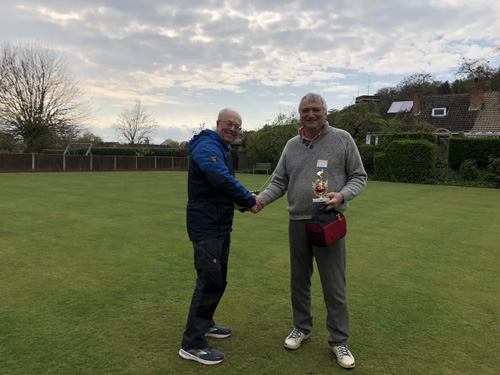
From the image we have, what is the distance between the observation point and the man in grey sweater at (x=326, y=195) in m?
3.02

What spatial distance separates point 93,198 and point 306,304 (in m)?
10.7

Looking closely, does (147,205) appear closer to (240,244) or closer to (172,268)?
(240,244)

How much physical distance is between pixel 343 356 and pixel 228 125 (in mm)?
2063

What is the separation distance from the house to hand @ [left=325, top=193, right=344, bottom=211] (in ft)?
108

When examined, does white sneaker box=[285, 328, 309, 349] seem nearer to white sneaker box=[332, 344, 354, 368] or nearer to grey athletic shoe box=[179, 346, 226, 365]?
white sneaker box=[332, 344, 354, 368]

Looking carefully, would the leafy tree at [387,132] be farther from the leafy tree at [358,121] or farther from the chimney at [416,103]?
the chimney at [416,103]

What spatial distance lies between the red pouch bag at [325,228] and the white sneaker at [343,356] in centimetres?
85

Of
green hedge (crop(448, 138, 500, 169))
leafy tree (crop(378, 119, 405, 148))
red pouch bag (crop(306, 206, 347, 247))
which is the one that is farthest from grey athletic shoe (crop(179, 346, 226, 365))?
leafy tree (crop(378, 119, 405, 148))

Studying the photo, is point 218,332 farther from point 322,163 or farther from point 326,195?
point 322,163

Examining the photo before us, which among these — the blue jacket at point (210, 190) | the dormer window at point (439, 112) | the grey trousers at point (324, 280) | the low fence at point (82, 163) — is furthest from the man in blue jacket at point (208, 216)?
the dormer window at point (439, 112)

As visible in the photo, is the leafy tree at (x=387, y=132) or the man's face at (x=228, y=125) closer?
the man's face at (x=228, y=125)

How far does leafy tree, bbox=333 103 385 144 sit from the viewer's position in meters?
32.5

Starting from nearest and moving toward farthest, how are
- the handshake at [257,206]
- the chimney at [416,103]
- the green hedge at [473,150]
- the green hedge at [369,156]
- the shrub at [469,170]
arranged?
the handshake at [257,206], the shrub at [469,170], the green hedge at [473,150], the green hedge at [369,156], the chimney at [416,103]

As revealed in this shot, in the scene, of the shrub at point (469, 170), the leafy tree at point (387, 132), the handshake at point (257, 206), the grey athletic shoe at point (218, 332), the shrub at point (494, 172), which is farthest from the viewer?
the leafy tree at point (387, 132)
